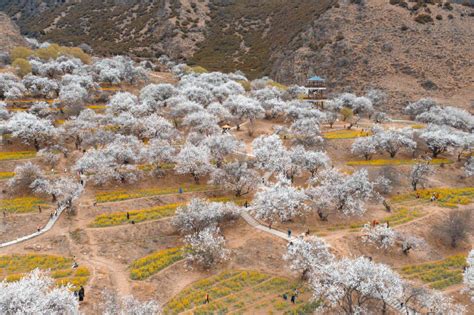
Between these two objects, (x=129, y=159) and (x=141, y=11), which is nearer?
(x=129, y=159)

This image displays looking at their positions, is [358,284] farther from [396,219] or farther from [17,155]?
[17,155]

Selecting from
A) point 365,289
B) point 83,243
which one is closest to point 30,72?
point 83,243

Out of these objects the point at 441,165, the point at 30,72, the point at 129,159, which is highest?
the point at 30,72

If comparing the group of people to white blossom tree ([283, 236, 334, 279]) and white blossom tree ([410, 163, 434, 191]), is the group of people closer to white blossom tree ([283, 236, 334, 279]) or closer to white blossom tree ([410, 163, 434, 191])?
white blossom tree ([283, 236, 334, 279])

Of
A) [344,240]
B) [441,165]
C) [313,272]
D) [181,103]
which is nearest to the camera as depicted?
[313,272]

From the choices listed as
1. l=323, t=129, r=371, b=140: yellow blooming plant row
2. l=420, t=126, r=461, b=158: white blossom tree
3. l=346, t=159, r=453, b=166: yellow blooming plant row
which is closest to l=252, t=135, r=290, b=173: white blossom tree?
l=346, t=159, r=453, b=166: yellow blooming plant row

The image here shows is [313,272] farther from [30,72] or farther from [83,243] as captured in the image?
[30,72]

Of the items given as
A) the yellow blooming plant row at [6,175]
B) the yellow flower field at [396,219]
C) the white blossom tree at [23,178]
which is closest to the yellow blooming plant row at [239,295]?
the yellow flower field at [396,219]
